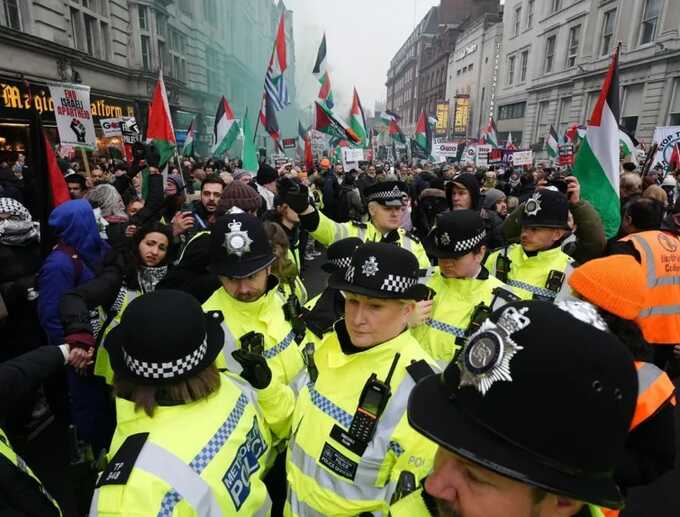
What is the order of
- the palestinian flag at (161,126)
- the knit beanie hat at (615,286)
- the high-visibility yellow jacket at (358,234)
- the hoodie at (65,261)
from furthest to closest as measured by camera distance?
1. the palestinian flag at (161,126)
2. the high-visibility yellow jacket at (358,234)
3. the hoodie at (65,261)
4. the knit beanie hat at (615,286)

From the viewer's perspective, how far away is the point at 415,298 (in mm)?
1874

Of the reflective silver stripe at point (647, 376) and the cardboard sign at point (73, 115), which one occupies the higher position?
the cardboard sign at point (73, 115)

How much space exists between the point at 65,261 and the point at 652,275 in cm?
447

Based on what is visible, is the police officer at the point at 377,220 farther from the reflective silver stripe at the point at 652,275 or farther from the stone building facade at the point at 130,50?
the stone building facade at the point at 130,50

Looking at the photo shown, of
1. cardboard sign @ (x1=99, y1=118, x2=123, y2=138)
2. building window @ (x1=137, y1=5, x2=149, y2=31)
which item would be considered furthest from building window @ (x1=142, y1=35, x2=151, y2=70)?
cardboard sign @ (x1=99, y1=118, x2=123, y2=138)

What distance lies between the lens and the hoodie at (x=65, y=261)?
3094 millimetres

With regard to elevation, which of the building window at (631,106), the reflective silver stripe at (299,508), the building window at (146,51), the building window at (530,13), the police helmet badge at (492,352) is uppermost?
the building window at (530,13)

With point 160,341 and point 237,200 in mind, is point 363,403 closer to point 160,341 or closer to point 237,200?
point 160,341

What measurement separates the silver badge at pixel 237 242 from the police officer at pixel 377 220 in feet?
3.84

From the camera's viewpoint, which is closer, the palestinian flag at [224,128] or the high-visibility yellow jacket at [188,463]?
the high-visibility yellow jacket at [188,463]

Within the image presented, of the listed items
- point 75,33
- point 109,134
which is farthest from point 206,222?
point 75,33

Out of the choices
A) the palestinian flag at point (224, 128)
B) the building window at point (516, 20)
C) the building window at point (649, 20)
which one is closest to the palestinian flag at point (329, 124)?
the palestinian flag at point (224, 128)

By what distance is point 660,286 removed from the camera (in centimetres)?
319

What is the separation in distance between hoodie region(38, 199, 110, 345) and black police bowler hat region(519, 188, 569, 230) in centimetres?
347
